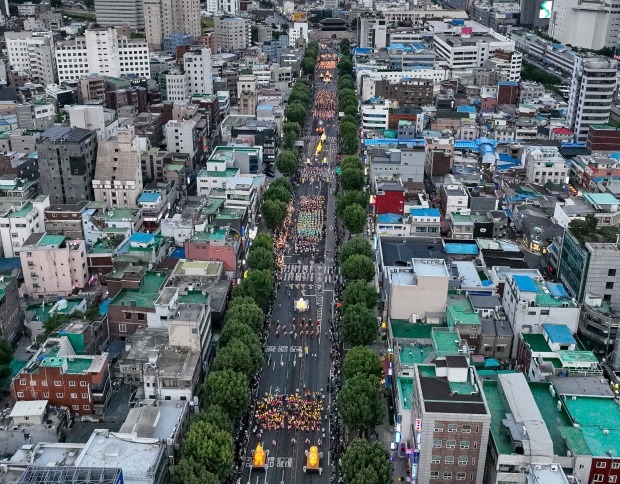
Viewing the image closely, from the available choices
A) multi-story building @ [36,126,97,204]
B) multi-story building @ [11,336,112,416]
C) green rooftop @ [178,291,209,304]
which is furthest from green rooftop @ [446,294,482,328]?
multi-story building @ [36,126,97,204]

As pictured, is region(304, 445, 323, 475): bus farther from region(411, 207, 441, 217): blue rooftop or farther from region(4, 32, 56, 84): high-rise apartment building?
region(4, 32, 56, 84): high-rise apartment building

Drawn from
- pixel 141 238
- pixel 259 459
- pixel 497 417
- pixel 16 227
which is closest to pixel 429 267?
pixel 497 417

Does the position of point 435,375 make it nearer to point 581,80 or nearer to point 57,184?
point 57,184

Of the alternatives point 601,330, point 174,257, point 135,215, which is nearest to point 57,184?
point 135,215

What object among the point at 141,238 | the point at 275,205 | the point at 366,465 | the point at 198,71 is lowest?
the point at 366,465

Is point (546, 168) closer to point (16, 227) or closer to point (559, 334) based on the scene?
point (559, 334)
